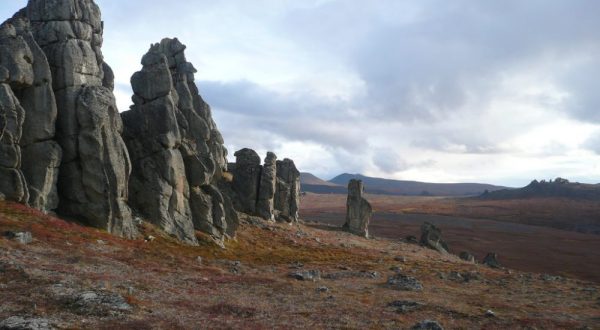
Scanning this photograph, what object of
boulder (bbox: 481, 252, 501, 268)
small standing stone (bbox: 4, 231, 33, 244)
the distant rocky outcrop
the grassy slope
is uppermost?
the distant rocky outcrop

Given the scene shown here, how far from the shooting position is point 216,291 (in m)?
36.6

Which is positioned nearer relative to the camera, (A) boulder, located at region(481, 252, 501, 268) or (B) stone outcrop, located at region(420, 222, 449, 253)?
(A) boulder, located at region(481, 252, 501, 268)

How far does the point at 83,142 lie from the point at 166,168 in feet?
38.6

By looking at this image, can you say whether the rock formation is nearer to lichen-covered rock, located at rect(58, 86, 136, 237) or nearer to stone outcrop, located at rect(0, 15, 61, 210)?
lichen-covered rock, located at rect(58, 86, 136, 237)

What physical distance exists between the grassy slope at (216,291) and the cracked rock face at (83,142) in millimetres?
4067

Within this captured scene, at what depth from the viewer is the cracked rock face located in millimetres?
50500

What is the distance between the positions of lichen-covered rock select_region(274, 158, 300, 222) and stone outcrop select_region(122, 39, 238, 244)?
36921 millimetres

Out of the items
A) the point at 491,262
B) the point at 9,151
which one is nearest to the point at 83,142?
the point at 9,151

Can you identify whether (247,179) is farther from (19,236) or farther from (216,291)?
(216,291)

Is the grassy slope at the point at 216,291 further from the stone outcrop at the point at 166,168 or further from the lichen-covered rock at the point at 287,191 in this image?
the lichen-covered rock at the point at 287,191

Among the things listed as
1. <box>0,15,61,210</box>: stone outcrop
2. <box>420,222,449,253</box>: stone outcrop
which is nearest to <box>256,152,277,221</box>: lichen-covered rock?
<box>420,222,449,253</box>: stone outcrop

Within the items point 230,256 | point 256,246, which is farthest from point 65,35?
point 256,246

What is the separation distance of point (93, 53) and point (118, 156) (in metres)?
13.9

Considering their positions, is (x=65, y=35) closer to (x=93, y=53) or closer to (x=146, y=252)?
(x=93, y=53)
